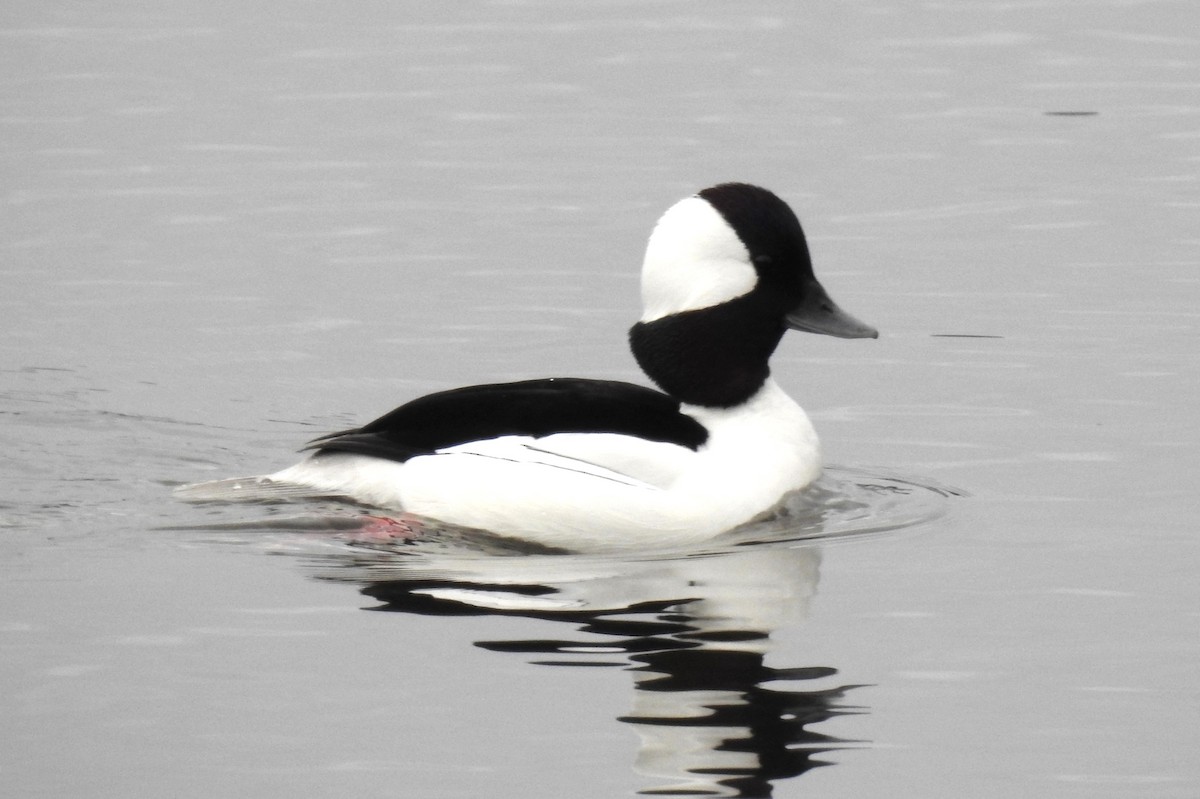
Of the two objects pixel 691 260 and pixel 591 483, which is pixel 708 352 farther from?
pixel 591 483

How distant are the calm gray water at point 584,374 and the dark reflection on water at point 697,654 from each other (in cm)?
2

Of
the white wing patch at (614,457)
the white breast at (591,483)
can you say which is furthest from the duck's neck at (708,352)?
the white wing patch at (614,457)

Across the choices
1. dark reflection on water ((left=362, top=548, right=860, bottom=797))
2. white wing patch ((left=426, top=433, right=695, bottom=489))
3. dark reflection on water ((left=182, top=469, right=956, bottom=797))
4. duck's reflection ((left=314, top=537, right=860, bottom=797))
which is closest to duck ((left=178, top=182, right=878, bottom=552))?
white wing patch ((left=426, top=433, right=695, bottom=489))

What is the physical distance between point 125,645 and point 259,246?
7.32m

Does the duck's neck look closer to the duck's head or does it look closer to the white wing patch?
the duck's head

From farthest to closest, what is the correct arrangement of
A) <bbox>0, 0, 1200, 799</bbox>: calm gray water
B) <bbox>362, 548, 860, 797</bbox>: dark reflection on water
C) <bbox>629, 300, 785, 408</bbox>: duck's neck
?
<bbox>629, 300, 785, 408</bbox>: duck's neck < <bbox>0, 0, 1200, 799</bbox>: calm gray water < <bbox>362, 548, 860, 797</bbox>: dark reflection on water

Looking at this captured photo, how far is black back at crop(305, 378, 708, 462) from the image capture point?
8.52m

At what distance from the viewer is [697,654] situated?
7.02 meters

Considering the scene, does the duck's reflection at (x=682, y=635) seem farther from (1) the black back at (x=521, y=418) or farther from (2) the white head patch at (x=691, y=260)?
(2) the white head patch at (x=691, y=260)

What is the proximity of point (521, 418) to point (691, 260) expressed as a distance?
961 millimetres

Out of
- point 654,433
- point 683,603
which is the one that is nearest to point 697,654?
point 683,603

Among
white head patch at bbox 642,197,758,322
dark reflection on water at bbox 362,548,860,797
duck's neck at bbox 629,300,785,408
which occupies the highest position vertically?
white head patch at bbox 642,197,758,322

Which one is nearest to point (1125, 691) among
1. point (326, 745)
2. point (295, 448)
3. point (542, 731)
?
point (542, 731)

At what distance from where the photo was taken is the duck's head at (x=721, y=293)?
28.8 feet
